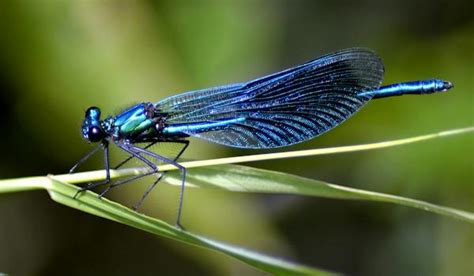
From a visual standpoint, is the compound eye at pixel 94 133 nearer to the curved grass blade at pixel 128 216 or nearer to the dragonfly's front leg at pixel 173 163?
the dragonfly's front leg at pixel 173 163

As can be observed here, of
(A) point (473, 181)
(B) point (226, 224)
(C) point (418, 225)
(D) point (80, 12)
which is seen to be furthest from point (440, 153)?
(D) point (80, 12)

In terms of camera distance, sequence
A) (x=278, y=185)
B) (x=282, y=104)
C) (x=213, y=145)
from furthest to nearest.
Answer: (x=213, y=145)
(x=282, y=104)
(x=278, y=185)

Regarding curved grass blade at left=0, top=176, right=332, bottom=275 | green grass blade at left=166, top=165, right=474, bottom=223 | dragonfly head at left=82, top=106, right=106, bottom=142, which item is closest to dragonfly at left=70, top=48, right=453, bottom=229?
dragonfly head at left=82, top=106, right=106, bottom=142

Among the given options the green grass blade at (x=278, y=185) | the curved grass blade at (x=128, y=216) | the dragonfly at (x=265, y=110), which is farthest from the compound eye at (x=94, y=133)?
the curved grass blade at (x=128, y=216)

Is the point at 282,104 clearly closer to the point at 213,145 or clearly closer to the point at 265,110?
the point at 265,110

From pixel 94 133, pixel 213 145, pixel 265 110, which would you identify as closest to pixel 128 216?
pixel 94 133
